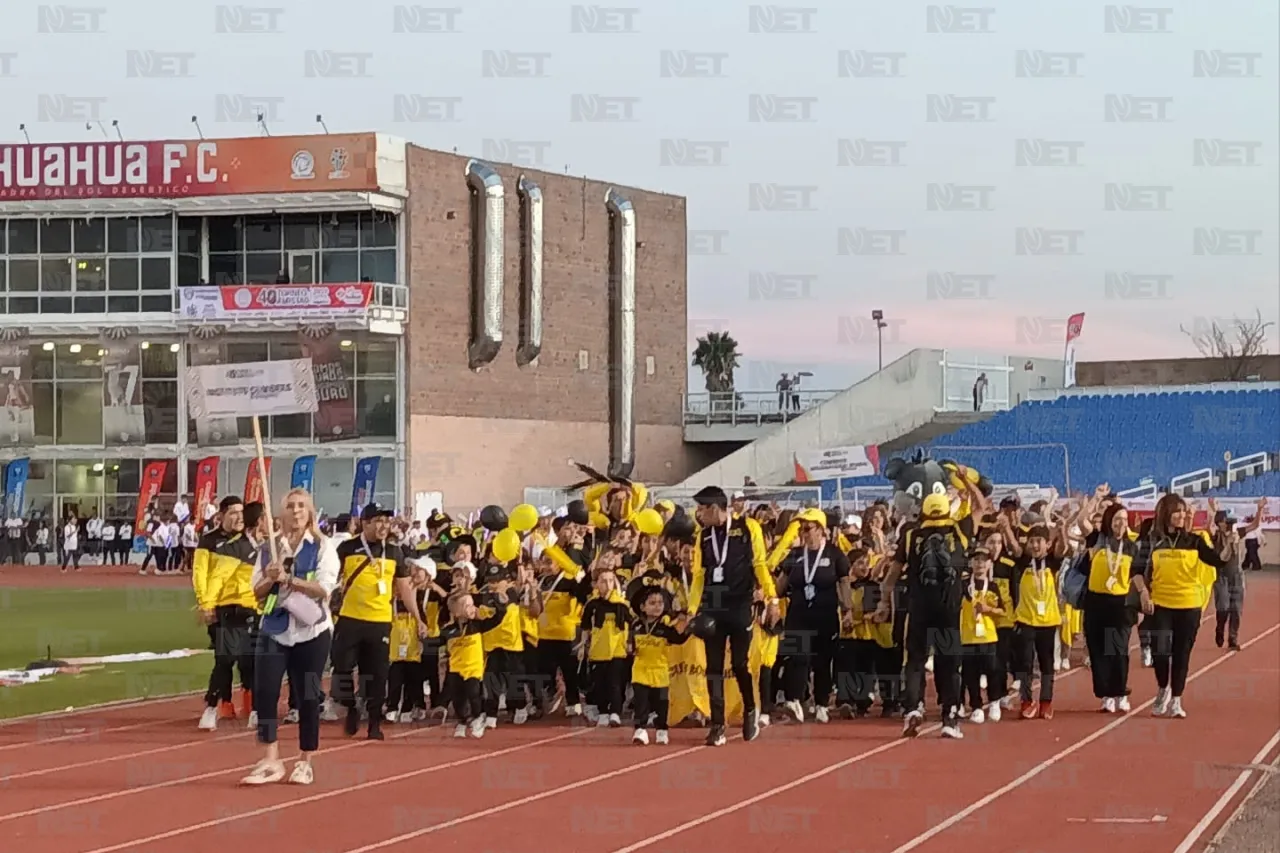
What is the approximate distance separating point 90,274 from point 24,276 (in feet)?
6.43

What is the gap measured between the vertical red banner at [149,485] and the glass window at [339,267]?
22.7 feet

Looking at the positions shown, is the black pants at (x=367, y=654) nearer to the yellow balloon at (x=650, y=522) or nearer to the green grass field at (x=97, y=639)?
the yellow balloon at (x=650, y=522)

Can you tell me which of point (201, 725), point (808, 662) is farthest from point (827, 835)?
point (201, 725)

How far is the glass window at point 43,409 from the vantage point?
53.4 meters

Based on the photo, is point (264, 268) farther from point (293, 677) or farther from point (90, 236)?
point (293, 677)

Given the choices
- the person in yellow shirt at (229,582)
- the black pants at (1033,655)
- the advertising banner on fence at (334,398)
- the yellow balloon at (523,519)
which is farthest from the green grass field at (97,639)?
the advertising banner on fence at (334,398)

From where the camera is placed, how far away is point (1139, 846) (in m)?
9.86

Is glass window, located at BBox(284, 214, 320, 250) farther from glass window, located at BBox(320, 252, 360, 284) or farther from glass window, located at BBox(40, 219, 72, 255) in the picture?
glass window, located at BBox(40, 219, 72, 255)

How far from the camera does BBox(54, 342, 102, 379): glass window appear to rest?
173ft

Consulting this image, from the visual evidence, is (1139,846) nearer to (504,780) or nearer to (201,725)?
(504,780)

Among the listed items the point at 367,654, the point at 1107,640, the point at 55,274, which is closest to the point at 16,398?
the point at 55,274

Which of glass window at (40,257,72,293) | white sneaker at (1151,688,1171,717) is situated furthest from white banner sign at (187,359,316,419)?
glass window at (40,257,72,293)

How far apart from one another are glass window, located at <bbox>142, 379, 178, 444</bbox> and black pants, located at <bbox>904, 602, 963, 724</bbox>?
40462 mm

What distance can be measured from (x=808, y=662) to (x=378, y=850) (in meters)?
6.75
